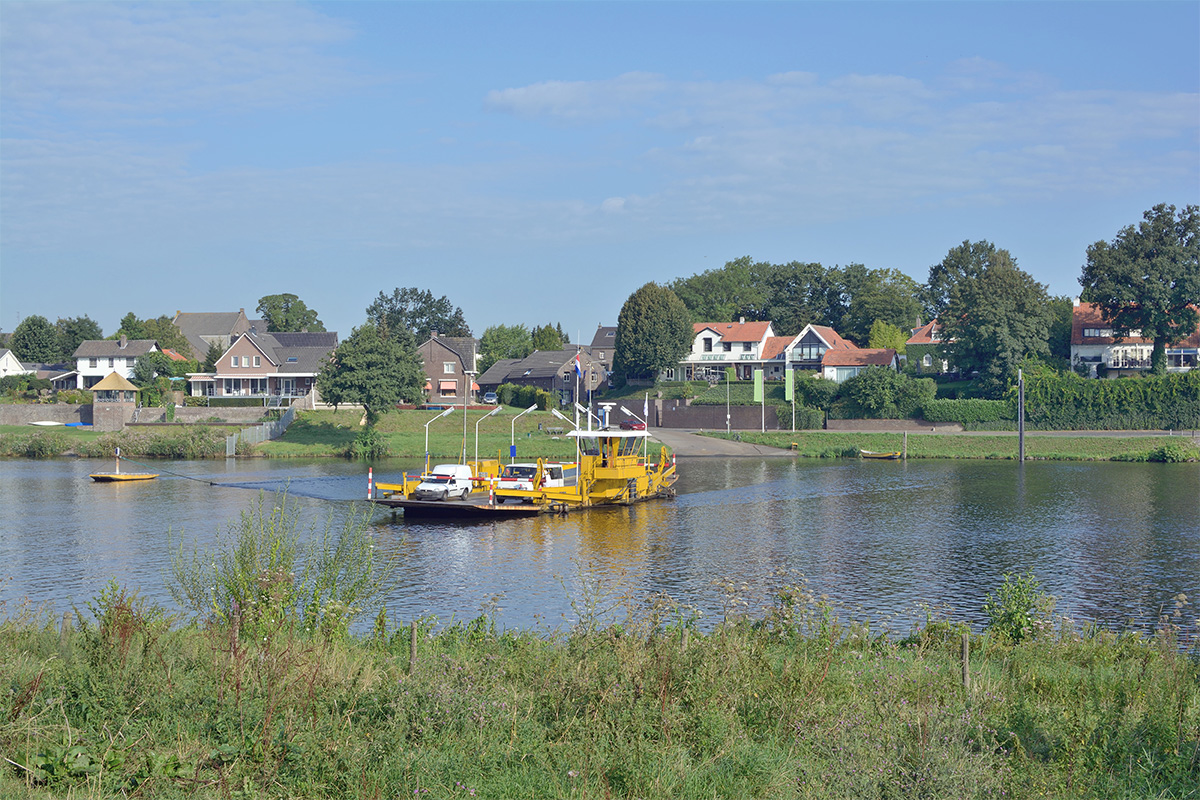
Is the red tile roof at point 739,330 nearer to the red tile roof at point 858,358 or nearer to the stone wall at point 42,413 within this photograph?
the red tile roof at point 858,358

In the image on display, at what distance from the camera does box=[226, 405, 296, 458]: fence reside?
70.9m

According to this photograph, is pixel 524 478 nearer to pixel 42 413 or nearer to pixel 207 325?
pixel 42 413

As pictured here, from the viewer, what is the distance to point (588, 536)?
37406 millimetres

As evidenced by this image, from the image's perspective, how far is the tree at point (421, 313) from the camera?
17112 cm

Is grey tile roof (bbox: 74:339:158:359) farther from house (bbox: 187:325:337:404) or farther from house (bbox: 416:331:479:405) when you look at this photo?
house (bbox: 416:331:479:405)

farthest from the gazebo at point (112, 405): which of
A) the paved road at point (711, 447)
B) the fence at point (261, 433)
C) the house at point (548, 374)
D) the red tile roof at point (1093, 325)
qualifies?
the red tile roof at point (1093, 325)

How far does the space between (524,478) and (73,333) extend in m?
103

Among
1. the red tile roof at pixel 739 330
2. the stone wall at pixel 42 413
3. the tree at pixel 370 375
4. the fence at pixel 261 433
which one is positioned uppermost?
the red tile roof at pixel 739 330

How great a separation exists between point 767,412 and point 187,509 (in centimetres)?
5535

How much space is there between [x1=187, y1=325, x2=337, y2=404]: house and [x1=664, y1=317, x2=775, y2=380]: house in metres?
38.9

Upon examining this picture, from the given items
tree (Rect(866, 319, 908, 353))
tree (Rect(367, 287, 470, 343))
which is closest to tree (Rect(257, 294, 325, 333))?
tree (Rect(367, 287, 470, 343))

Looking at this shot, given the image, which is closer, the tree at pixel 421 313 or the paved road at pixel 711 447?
the paved road at pixel 711 447

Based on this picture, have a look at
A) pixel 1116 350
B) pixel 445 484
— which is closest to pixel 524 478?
pixel 445 484

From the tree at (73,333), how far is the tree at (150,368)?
26.1 metres
